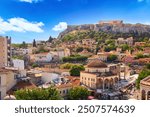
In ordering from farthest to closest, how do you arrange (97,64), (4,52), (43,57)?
(43,57), (97,64), (4,52)

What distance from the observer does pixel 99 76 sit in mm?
6363

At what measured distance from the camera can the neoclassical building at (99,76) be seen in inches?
242

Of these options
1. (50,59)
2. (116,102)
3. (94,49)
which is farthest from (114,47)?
(116,102)

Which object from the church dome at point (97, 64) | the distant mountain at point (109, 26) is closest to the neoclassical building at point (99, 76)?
the church dome at point (97, 64)

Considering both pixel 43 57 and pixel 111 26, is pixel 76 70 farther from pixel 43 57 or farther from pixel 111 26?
pixel 111 26

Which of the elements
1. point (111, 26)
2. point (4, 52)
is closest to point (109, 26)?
point (111, 26)

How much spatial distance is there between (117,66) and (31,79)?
194cm

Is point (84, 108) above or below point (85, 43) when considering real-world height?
below

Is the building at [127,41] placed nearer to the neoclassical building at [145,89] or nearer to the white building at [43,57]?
the white building at [43,57]

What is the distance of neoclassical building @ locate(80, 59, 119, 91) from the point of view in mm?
6141

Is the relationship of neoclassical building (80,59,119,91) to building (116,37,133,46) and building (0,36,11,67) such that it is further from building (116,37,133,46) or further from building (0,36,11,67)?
building (0,36,11,67)

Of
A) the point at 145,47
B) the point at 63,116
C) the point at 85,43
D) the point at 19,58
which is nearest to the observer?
the point at 63,116

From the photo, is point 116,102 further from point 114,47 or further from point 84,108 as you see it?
point 114,47

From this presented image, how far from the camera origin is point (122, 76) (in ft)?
23.2
